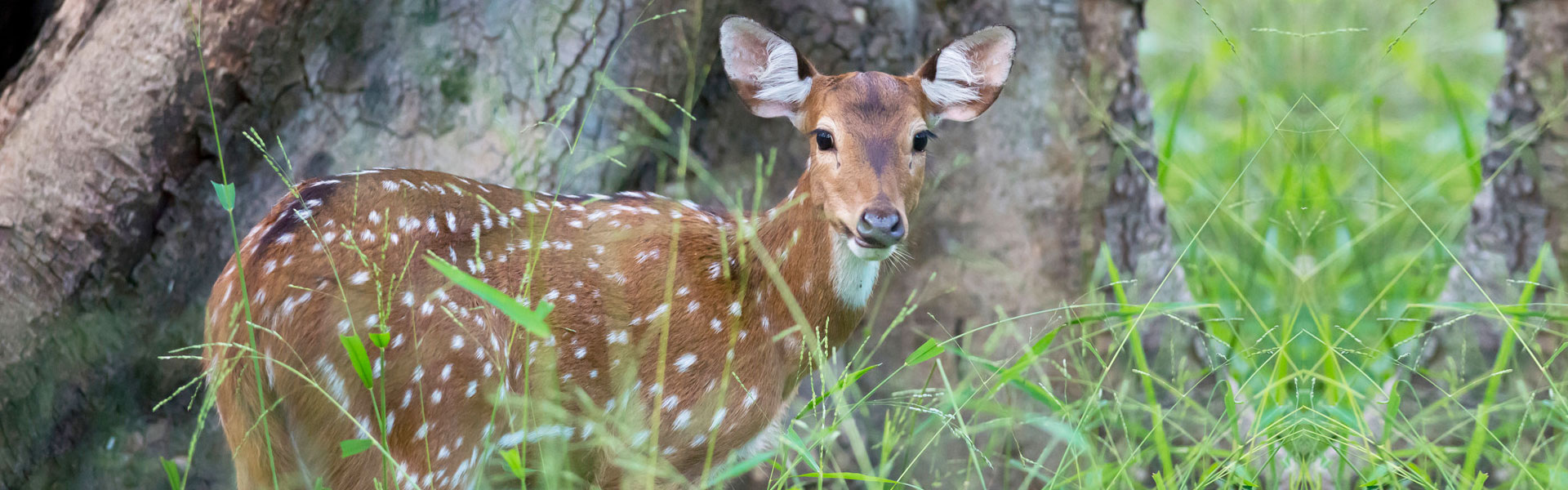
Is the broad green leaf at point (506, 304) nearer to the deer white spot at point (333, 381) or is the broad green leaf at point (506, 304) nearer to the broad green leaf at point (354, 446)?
the broad green leaf at point (354, 446)

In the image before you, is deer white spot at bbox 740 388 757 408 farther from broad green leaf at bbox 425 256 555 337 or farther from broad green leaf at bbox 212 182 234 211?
broad green leaf at bbox 212 182 234 211

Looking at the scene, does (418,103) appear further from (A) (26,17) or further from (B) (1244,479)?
(B) (1244,479)

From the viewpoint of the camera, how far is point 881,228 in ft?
8.89

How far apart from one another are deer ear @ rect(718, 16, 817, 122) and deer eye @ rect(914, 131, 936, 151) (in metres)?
0.41

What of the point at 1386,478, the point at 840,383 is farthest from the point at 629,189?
the point at 1386,478

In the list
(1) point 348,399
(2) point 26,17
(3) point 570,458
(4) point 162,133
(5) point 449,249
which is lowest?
(3) point 570,458

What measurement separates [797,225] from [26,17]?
2.92 metres

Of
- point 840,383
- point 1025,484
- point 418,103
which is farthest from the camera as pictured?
point 418,103

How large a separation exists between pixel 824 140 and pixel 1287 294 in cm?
170

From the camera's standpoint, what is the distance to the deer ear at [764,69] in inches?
127

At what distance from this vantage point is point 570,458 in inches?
125

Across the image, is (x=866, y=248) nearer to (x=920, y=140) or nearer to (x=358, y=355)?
(x=920, y=140)

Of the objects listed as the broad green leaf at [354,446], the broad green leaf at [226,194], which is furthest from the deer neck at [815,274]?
the broad green leaf at [226,194]

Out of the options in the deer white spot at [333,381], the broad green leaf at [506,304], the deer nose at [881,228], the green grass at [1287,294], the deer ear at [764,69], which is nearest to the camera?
the broad green leaf at [506,304]
